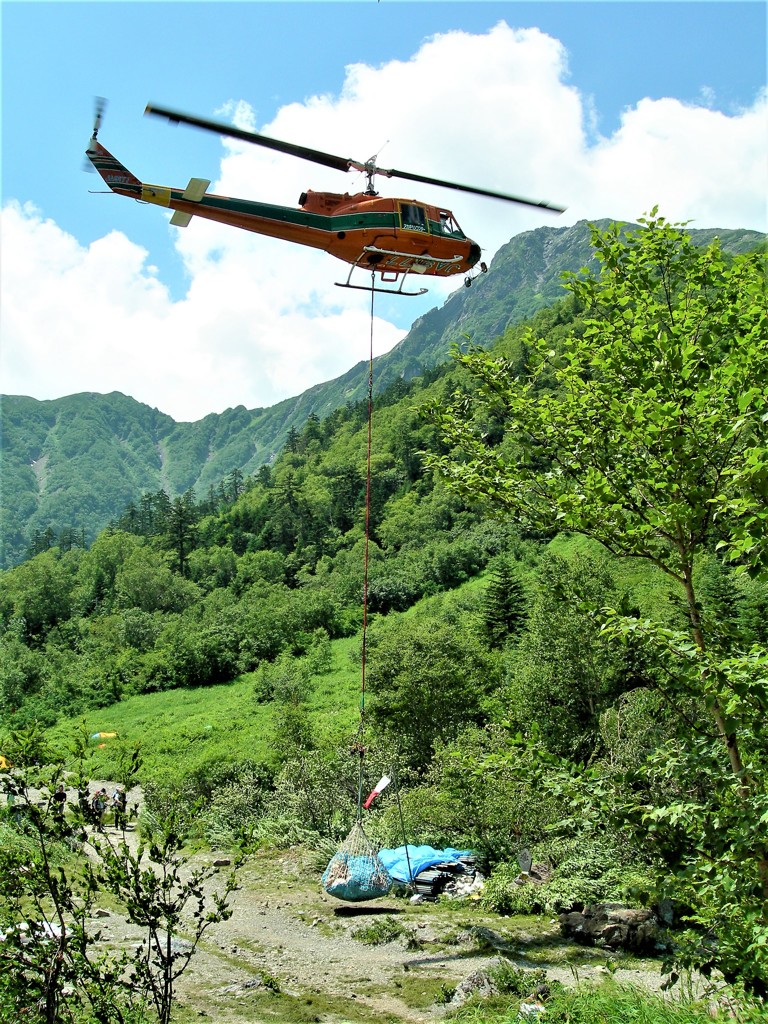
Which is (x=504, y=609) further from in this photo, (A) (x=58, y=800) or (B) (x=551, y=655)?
(A) (x=58, y=800)

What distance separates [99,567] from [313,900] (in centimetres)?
7748

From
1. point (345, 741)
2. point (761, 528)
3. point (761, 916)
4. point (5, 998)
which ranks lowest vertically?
point (345, 741)

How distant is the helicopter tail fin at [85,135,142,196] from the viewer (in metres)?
11.2

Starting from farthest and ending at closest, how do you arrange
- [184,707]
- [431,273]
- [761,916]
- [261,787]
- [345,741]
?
[184,707] < [261,787] < [345,741] < [431,273] < [761,916]

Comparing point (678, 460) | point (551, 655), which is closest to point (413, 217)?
point (678, 460)

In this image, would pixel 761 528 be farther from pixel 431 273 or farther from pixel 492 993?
pixel 431 273

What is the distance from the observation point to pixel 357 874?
13188 mm

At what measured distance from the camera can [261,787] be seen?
89.3 feet

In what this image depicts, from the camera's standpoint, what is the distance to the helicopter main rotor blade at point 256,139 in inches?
326

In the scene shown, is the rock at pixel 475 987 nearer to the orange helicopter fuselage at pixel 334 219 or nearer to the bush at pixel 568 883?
the bush at pixel 568 883

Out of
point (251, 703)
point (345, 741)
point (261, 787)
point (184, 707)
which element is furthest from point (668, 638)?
point (184, 707)

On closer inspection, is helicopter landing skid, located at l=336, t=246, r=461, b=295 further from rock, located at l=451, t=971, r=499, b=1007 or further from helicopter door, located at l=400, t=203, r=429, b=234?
rock, located at l=451, t=971, r=499, b=1007

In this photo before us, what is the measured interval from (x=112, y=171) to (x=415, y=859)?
16.1 m

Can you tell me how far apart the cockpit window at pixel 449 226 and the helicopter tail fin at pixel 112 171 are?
5127mm
